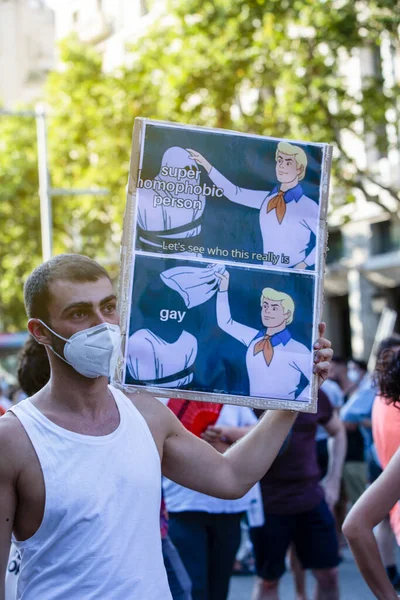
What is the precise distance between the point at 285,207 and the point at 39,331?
0.88 m

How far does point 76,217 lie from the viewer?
3428cm

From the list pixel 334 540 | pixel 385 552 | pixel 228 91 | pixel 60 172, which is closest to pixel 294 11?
pixel 228 91

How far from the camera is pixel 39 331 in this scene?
3293 millimetres

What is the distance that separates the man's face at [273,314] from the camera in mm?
3436

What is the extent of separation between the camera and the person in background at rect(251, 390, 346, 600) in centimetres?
676

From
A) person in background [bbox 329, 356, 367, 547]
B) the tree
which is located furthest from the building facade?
person in background [bbox 329, 356, 367, 547]

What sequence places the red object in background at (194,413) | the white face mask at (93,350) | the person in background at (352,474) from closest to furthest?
the white face mask at (93,350)
the red object in background at (194,413)
the person in background at (352,474)

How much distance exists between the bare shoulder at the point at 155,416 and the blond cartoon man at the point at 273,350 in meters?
0.28

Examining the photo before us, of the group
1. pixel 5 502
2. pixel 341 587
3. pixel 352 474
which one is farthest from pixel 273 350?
pixel 352 474

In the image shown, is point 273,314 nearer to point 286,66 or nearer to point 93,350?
point 93,350

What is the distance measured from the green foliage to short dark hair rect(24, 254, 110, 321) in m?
12.3

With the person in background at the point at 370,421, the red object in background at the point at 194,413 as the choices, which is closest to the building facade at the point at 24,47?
the person in background at the point at 370,421

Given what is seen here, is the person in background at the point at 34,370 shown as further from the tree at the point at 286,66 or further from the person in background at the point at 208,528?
the tree at the point at 286,66

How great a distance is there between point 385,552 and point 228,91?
45.6ft
